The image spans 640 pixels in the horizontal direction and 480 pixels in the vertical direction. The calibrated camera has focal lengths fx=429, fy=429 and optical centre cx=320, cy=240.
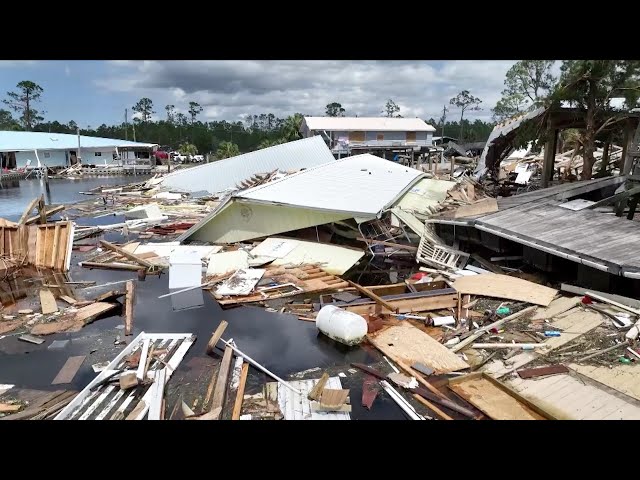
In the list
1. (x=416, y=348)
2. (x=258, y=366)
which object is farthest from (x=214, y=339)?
(x=416, y=348)

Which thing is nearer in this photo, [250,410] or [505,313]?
[250,410]

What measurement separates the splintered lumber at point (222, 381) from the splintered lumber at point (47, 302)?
557cm

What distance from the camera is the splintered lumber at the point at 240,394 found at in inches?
270

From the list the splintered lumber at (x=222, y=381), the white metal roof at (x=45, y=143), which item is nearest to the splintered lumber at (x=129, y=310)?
the splintered lumber at (x=222, y=381)

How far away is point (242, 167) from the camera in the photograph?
31812 millimetres

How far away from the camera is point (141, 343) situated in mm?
9078

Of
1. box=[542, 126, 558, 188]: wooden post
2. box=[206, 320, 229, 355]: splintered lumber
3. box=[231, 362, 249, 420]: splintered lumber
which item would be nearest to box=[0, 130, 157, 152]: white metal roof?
box=[542, 126, 558, 188]: wooden post

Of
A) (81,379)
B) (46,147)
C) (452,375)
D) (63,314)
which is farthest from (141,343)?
(46,147)

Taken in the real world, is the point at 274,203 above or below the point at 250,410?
above

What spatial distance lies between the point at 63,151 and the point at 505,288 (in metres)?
57.4

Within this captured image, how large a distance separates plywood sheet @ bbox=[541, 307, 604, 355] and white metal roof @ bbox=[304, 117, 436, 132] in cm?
4295
